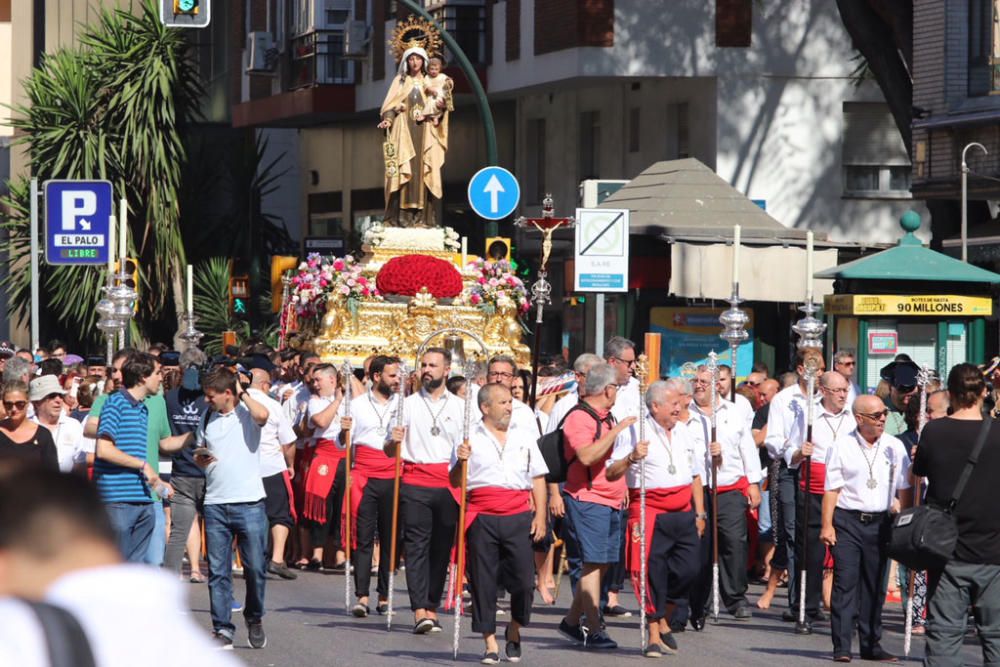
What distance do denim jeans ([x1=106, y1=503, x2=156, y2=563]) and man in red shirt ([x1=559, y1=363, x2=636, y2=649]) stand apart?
7.79 feet

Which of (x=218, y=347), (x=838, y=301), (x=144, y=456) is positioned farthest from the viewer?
(x=218, y=347)

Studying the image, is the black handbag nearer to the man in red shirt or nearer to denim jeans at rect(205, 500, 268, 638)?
the man in red shirt

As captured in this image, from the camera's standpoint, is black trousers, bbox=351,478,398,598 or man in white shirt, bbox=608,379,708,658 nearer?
man in white shirt, bbox=608,379,708,658

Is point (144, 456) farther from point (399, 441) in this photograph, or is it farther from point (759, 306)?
point (759, 306)

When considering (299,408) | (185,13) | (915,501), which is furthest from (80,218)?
(915,501)

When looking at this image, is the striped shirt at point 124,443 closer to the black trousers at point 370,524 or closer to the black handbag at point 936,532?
the black trousers at point 370,524

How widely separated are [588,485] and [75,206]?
9.46m

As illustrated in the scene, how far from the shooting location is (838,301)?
16.2m

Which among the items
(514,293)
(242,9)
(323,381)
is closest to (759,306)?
(514,293)

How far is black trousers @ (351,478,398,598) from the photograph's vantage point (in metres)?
13.6

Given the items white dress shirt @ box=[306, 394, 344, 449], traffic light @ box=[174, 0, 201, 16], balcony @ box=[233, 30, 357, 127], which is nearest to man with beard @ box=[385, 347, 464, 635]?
white dress shirt @ box=[306, 394, 344, 449]

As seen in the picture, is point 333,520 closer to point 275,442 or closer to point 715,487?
point 275,442

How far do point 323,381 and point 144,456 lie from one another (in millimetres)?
4947

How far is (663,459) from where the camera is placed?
11.7 meters
